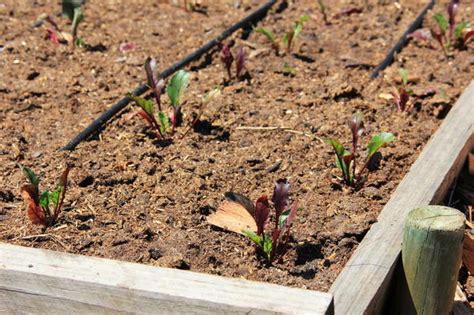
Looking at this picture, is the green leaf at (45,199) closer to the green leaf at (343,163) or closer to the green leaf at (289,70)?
the green leaf at (343,163)

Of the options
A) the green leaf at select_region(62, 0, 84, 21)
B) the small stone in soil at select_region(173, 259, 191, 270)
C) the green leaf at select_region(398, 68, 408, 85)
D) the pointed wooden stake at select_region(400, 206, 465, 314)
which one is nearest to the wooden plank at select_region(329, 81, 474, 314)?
the pointed wooden stake at select_region(400, 206, 465, 314)

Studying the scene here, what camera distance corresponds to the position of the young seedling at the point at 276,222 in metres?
3.11

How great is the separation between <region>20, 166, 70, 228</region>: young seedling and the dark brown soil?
2.0 inches

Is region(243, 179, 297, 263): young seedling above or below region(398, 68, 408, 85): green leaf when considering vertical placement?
below

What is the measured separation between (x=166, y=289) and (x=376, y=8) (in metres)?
3.41

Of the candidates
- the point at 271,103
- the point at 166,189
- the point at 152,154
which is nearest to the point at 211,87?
the point at 271,103

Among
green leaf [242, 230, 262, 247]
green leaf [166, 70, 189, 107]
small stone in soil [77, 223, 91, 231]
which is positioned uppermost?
green leaf [166, 70, 189, 107]

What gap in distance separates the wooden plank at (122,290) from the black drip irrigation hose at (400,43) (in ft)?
7.51

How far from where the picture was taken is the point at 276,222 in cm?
313

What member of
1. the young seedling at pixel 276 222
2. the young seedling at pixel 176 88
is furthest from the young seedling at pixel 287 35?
the young seedling at pixel 276 222

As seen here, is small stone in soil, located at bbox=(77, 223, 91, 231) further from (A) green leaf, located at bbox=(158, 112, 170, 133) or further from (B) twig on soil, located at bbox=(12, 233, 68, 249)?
(A) green leaf, located at bbox=(158, 112, 170, 133)

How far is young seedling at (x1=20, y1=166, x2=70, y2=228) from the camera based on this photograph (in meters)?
3.27

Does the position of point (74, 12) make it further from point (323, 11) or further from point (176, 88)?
point (323, 11)

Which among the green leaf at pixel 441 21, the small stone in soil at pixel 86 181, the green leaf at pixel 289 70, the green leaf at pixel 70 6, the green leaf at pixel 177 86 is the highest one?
the green leaf at pixel 441 21
